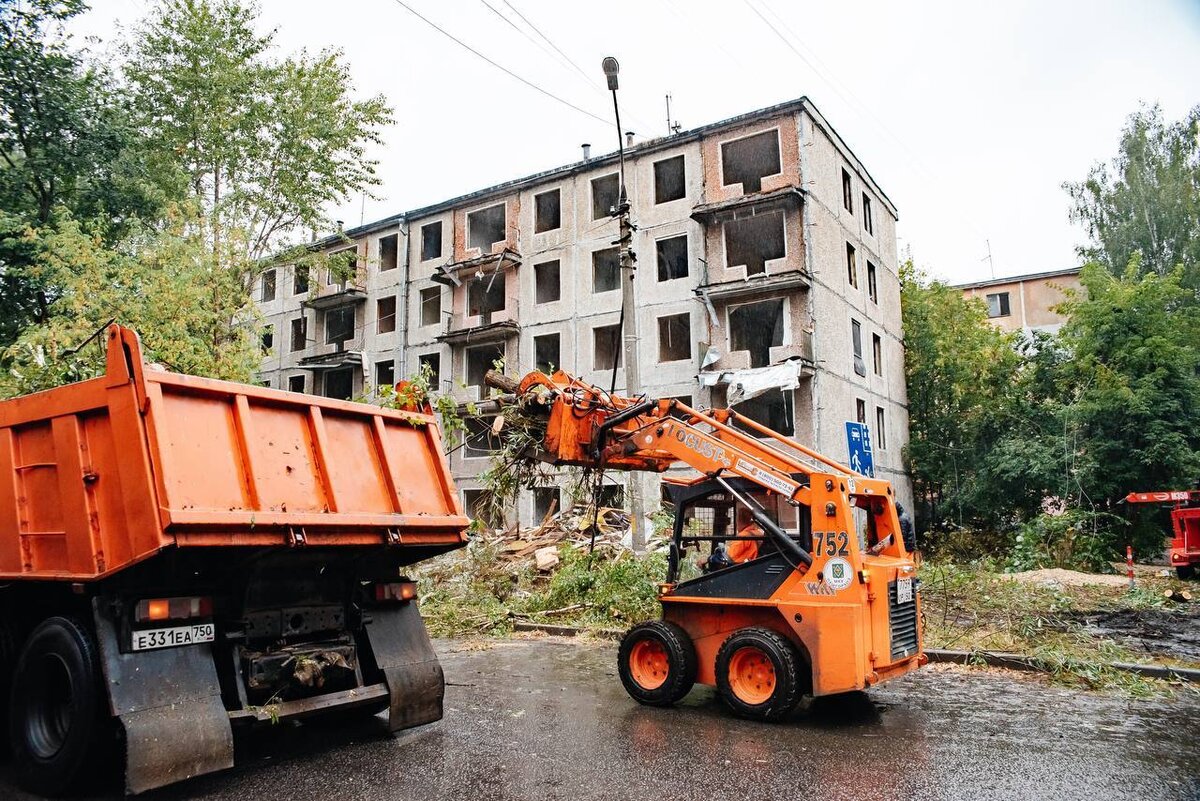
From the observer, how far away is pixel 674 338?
27.4m

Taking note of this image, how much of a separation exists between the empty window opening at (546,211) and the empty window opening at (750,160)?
7084mm

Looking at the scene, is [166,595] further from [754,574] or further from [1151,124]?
[1151,124]

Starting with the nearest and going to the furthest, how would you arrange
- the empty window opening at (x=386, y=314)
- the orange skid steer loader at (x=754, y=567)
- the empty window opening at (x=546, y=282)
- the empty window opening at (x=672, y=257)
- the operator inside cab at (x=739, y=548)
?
the orange skid steer loader at (x=754, y=567) → the operator inside cab at (x=739, y=548) → the empty window opening at (x=672, y=257) → the empty window opening at (x=546, y=282) → the empty window opening at (x=386, y=314)

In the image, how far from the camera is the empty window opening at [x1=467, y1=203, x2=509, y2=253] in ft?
106

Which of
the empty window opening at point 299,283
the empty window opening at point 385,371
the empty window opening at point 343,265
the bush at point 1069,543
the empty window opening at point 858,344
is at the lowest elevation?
the bush at point 1069,543

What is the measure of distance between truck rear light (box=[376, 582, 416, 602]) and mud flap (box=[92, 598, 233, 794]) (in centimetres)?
150

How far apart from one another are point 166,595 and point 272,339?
3713 centimetres

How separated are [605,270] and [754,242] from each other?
567 centimetres

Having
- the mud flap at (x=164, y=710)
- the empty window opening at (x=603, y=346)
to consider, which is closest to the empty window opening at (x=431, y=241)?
the empty window opening at (x=603, y=346)

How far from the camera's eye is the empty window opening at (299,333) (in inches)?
1496

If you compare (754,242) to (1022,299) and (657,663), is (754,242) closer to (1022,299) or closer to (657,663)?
(1022,299)

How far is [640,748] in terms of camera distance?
6207 millimetres

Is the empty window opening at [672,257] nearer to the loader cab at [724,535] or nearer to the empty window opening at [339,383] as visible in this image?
the empty window opening at [339,383]

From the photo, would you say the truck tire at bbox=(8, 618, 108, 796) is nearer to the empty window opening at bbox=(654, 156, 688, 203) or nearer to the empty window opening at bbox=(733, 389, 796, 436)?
the empty window opening at bbox=(733, 389, 796, 436)
